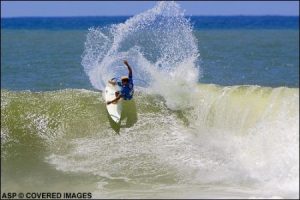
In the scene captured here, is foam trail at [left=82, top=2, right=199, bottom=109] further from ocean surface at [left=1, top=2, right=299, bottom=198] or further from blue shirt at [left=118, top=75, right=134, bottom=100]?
blue shirt at [left=118, top=75, right=134, bottom=100]

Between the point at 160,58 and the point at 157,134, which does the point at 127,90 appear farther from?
the point at 160,58

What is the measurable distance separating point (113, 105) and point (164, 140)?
2.00 m

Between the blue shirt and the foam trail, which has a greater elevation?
the foam trail

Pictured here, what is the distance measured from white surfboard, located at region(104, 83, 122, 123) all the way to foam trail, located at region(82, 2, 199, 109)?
1.62 meters

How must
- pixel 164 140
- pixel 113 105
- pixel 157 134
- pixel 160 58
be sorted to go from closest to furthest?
pixel 164 140
pixel 157 134
pixel 113 105
pixel 160 58

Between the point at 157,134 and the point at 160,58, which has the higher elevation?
the point at 160,58

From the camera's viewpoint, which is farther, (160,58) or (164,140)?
(160,58)

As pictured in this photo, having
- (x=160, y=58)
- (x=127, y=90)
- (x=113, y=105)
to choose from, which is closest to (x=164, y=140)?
(x=127, y=90)

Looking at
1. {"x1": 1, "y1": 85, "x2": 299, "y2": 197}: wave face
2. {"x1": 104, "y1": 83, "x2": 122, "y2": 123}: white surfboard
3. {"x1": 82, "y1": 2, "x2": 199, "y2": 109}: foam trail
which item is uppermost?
{"x1": 82, "y1": 2, "x2": 199, "y2": 109}: foam trail

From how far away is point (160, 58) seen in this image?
58.6 feet

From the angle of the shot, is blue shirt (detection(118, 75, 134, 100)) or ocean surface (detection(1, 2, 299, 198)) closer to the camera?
ocean surface (detection(1, 2, 299, 198))

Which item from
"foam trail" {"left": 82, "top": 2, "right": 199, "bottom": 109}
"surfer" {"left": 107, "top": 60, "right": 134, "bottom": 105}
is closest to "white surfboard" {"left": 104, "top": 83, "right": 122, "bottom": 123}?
"surfer" {"left": 107, "top": 60, "right": 134, "bottom": 105}

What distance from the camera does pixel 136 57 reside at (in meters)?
18.6

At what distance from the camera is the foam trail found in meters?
16.9
